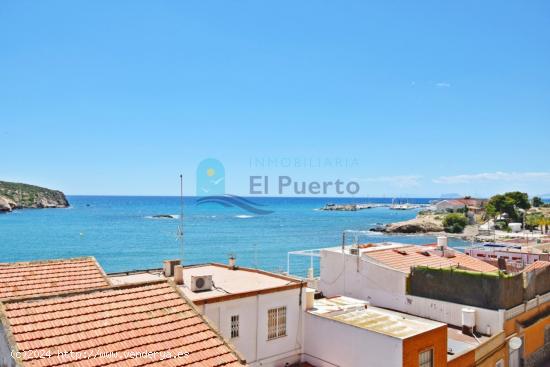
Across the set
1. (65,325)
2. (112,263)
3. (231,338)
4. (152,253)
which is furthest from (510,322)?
(152,253)

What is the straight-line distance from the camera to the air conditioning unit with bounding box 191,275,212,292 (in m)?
17.0

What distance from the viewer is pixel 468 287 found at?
19.8 m

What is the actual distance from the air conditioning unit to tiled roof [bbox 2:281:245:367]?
578 centimetres

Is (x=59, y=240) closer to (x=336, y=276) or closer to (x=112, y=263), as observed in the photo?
(x=112, y=263)

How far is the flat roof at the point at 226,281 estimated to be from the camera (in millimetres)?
16344

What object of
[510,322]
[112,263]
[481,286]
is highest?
[481,286]

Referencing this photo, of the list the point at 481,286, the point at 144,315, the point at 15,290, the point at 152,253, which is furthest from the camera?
the point at 152,253

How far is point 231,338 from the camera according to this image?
1634 centimetres

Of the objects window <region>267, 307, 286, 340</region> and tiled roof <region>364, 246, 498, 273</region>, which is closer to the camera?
window <region>267, 307, 286, 340</region>

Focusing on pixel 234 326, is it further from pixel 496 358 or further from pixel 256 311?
pixel 496 358

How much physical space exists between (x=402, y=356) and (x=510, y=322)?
7.63 m

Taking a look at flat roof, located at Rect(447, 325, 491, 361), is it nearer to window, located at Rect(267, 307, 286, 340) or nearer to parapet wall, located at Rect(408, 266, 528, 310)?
parapet wall, located at Rect(408, 266, 528, 310)

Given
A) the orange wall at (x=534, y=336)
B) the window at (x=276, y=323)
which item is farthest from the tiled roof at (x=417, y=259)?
the window at (x=276, y=323)

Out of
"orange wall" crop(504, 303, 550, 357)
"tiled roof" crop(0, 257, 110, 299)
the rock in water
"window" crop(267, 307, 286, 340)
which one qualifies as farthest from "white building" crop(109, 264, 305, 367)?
the rock in water
